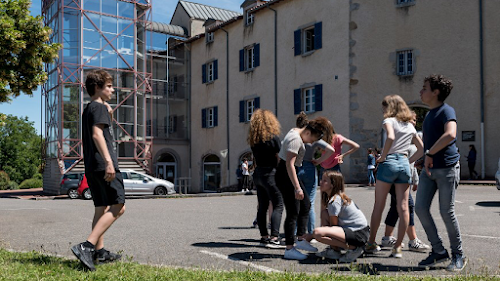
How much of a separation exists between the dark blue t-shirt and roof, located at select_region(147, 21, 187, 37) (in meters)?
31.7

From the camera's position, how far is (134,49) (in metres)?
33.3

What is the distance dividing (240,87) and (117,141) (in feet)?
26.5

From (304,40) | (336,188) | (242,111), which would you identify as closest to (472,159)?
(304,40)

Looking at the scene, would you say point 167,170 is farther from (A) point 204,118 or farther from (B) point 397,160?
(B) point 397,160

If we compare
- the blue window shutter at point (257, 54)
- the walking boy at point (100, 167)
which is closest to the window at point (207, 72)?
the blue window shutter at point (257, 54)

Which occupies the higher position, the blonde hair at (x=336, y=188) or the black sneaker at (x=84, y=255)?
the blonde hair at (x=336, y=188)

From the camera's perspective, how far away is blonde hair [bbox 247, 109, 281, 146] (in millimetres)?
6672

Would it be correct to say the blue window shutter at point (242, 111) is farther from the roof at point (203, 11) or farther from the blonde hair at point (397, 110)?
the blonde hair at point (397, 110)

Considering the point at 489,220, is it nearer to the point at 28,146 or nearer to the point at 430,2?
the point at 430,2

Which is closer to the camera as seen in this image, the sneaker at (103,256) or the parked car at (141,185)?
the sneaker at (103,256)

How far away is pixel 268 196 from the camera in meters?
6.82

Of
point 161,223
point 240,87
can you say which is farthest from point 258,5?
point 161,223

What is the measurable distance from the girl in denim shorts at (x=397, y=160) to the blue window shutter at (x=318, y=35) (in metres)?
19.7

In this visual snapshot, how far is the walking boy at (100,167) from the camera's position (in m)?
5.26
